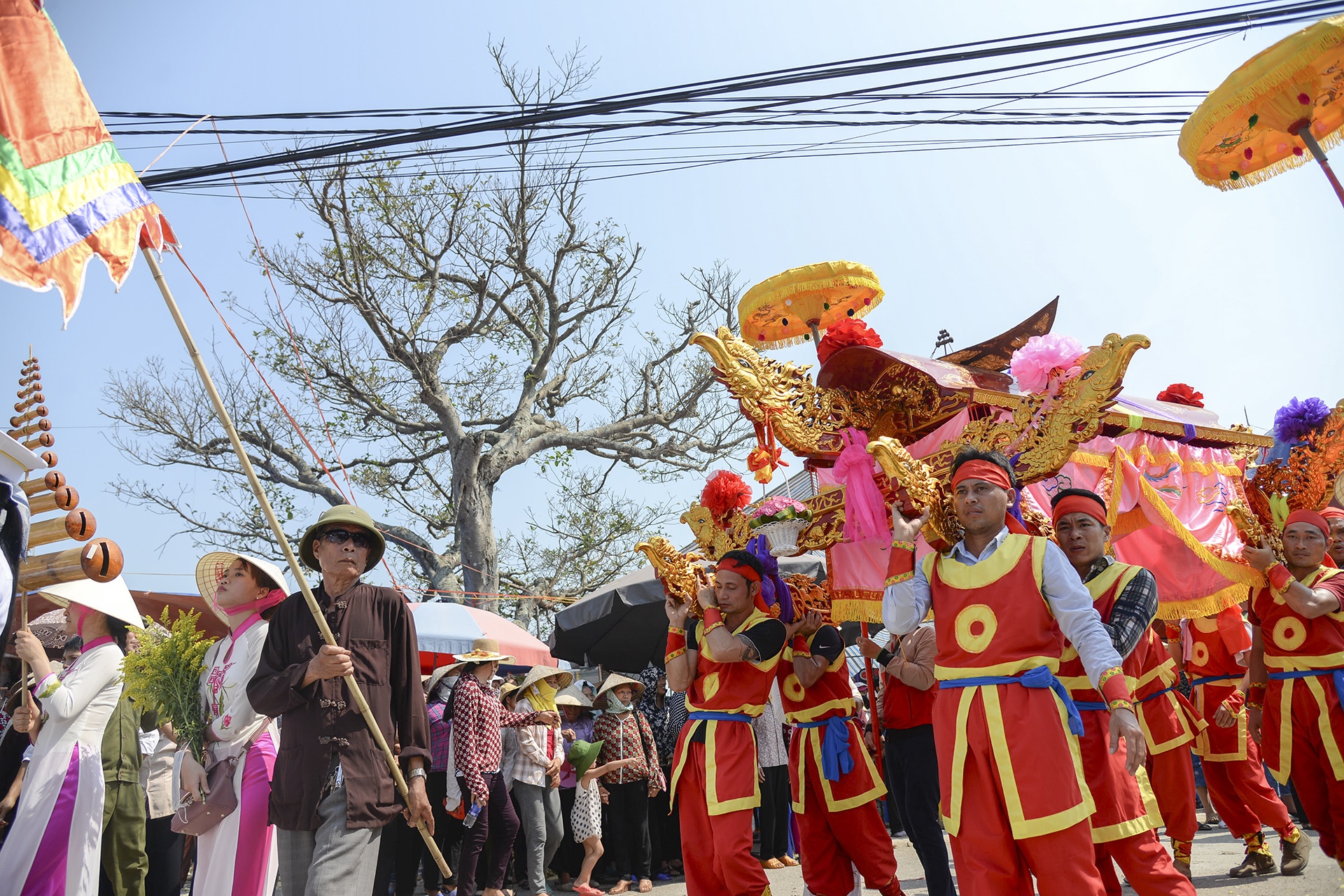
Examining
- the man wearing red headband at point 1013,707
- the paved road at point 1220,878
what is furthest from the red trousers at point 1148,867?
the paved road at point 1220,878

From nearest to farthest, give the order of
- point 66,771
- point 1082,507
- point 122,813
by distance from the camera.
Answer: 1. point 66,771
2. point 1082,507
3. point 122,813

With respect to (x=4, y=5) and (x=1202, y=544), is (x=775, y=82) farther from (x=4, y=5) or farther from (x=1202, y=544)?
(x=4, y=5)

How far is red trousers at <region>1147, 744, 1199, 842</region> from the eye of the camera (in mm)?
5164

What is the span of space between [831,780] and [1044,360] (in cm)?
264

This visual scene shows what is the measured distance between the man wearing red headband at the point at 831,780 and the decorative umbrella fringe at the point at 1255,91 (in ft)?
13.2

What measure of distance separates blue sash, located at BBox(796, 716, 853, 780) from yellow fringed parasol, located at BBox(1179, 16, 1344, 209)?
4460 millimetres

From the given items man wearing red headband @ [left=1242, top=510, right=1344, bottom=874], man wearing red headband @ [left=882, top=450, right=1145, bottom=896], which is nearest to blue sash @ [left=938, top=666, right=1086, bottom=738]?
man wearing red headband @ [left=882, top=450, right=1145, bottom=896]

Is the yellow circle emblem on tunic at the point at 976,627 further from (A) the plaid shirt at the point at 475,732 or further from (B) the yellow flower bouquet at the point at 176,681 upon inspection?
(A) the plaid shirt at the point at 475,732

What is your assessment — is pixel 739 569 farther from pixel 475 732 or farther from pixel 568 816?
pixel 568 816

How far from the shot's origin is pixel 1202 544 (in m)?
6.21

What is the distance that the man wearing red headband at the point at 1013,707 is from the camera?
339 cm

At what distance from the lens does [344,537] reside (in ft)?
13.4

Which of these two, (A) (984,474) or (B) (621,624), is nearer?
(A) (984,474)

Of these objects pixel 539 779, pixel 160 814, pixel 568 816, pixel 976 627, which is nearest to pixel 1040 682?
pixel 976 627
